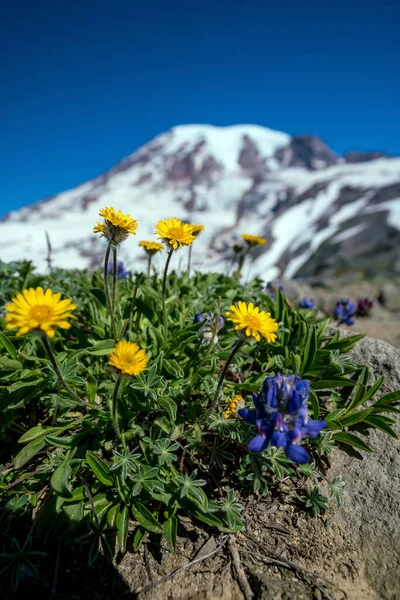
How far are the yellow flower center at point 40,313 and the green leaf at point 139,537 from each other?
1534mm

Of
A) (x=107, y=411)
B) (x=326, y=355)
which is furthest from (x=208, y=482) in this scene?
(x=326, y=355)

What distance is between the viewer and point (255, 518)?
102 inches

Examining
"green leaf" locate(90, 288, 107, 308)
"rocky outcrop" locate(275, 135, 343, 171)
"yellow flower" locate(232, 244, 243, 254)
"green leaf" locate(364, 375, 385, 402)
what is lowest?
"green leaf" locate(364, 375, 385, 402)

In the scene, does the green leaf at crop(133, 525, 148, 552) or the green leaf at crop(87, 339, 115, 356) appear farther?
the green leaf at crop(87, 339, 115, 356)

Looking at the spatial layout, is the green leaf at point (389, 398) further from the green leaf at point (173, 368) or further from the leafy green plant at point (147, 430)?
the green leaf at point (173, 368)

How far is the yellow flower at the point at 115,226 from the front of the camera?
2586 millimetres

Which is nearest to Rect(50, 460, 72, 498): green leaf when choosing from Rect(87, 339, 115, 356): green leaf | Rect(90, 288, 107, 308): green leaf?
Rect(87, 339, 115, 356): green leaf

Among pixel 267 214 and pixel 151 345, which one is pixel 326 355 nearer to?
pixel 151 345

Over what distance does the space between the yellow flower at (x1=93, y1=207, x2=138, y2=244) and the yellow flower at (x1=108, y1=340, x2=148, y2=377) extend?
0.92 meters

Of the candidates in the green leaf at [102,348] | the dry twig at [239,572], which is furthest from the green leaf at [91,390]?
the dry twig at [239,572]

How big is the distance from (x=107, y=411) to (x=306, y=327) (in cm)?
191

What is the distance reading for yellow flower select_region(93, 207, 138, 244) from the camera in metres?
2.59

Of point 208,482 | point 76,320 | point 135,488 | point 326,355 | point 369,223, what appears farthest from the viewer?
point 369,223

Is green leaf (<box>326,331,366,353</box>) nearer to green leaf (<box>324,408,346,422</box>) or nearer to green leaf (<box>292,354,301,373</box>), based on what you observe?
green leaf (<box>292,354,301,373</box>)
